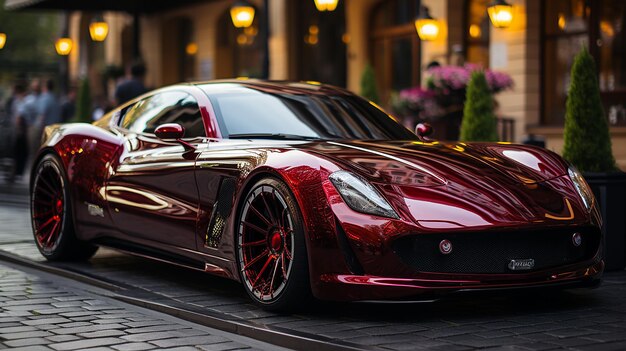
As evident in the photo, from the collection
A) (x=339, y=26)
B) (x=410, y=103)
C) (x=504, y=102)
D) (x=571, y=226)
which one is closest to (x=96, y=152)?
(x=571, y=226)

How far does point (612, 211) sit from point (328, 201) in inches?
111

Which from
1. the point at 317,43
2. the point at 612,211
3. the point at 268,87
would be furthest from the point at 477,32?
the point at 268,87

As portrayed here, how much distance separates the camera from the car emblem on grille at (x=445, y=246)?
17.6 ft

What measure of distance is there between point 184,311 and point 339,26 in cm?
1785

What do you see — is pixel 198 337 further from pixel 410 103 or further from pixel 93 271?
pixel 410 103

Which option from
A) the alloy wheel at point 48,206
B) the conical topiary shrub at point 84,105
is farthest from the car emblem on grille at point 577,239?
the conical topiary shrub at point 84,105

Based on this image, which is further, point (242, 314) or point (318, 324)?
point (242, 314)

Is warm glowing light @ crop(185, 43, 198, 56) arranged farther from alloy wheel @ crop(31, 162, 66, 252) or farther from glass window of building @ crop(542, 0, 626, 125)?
alloy wheel @ crop(31, 162, 66, 252)

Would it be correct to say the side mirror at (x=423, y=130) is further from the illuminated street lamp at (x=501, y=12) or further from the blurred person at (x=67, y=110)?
the blurred person at (x=67, y=110)

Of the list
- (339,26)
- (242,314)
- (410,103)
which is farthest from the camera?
(339,26)

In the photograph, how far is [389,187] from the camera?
18.0 feet

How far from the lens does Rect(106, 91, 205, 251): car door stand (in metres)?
6.56

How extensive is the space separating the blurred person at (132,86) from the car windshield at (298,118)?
8500mm

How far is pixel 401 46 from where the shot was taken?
2125cm
